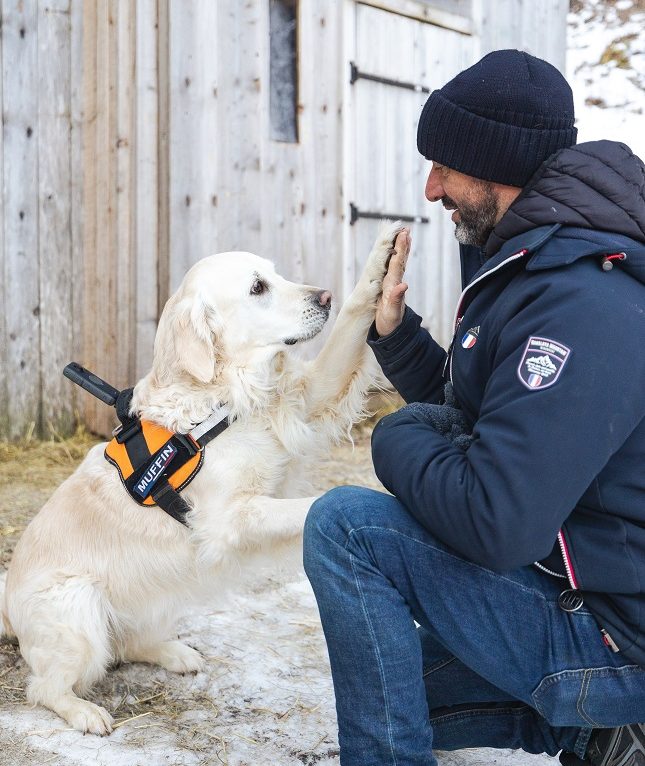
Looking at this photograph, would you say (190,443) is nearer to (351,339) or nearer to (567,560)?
(351,339)

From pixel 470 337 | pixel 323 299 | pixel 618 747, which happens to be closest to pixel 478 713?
pixel 618 747

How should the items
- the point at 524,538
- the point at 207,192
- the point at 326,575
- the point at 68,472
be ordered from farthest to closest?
the point at 207,192
the point at 68,472
the point at 326,575
the point at 524,538

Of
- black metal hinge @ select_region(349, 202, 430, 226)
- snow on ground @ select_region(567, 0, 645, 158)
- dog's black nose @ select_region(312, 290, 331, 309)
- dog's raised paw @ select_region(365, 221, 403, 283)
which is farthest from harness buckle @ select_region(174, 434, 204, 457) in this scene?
snow on ground @ select_region(567, 0, 645, 158)

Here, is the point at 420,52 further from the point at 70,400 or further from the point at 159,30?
the point at 70,400

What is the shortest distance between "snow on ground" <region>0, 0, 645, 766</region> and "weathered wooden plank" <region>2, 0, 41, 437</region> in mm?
2566

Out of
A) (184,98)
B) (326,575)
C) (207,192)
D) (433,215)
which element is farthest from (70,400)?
(326,575)

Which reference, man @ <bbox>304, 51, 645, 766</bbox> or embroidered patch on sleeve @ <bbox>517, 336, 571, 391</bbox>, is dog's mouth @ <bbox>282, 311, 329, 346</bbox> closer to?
man @ <bbox>304, 51, 645, 766</bbox>

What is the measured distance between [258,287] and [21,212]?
3022 millimetres

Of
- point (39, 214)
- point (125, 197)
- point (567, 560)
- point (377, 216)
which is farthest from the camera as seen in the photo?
point (377, 216)

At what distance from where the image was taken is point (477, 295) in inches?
77.5

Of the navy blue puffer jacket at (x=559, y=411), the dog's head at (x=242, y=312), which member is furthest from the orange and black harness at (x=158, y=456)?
the navy blue puffer jacket at (x=559, y=411)

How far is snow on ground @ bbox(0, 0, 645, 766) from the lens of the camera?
2.36 metres

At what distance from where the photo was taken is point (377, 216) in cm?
638

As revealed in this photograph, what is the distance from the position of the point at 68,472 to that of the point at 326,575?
11.1ft
